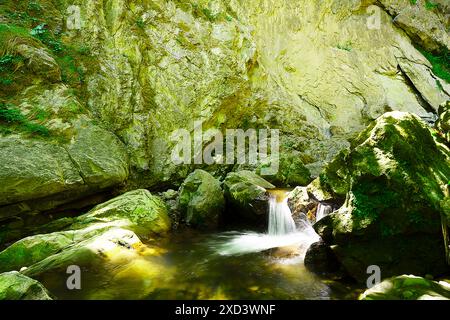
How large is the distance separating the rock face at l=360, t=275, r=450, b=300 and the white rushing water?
301 centimetres

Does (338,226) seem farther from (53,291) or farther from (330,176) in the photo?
(53,291)

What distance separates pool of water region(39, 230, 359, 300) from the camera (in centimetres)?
470

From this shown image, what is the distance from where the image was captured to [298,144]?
1339cm

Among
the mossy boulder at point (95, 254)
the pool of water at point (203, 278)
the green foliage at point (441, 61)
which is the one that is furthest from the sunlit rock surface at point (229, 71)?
the pool of water at point (203, 278)

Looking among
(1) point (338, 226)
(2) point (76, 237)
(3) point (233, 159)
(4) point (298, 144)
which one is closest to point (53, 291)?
(2) point (76, 237)

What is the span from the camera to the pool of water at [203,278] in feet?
15.4

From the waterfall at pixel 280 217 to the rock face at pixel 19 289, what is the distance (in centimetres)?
531

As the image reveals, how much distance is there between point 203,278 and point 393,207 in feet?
10.4

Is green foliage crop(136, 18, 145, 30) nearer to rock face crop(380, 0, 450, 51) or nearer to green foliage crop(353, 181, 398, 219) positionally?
green foliage crop(353, 181, 398, 219)

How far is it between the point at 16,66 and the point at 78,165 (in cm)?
307

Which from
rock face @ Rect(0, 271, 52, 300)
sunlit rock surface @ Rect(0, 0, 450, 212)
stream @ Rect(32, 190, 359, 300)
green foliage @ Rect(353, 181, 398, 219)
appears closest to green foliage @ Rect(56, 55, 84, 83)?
sunlit rock surface @ Rect(0, 0, 450, 212)

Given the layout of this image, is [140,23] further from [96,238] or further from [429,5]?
[429,5]

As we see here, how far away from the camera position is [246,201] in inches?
324

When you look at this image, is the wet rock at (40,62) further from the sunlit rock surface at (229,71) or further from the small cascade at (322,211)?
the small cascade at (322,211)
